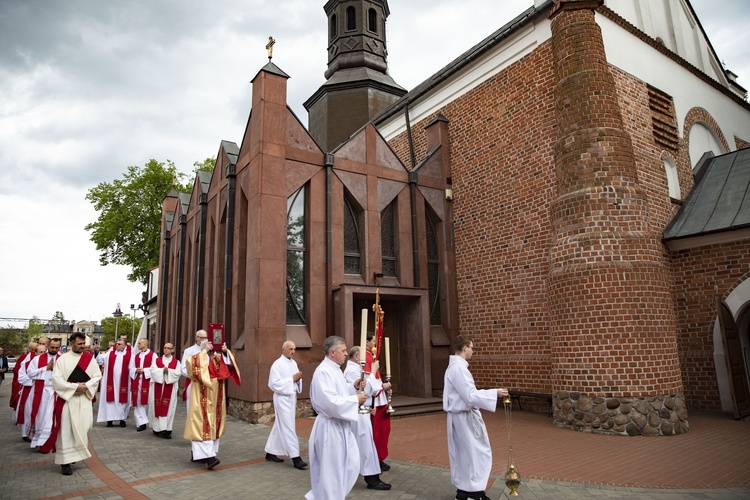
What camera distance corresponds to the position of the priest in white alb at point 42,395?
8.33 metres

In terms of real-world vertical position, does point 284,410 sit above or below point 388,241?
below

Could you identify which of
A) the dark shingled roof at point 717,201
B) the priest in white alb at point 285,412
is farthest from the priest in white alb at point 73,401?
the dark shingled roof at point 717,201

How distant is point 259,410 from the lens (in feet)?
33.9

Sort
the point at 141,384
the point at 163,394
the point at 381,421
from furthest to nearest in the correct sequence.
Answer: the point at 141,384
the point at 163,394
the point at 381,421

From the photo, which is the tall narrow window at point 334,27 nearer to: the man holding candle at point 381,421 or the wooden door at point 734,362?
the wooden door at point 734,362

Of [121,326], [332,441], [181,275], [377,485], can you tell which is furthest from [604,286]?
[121,326]

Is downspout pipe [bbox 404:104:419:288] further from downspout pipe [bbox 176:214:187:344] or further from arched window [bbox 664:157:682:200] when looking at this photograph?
downspout pipe [bbox 176:214:187:344]

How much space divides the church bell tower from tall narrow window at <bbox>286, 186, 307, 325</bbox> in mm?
8363

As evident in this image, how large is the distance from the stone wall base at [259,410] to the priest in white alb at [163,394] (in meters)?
1.46

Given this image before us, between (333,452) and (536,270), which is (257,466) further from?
(536,270)

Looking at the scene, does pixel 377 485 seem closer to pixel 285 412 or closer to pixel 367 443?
pixel 367 443

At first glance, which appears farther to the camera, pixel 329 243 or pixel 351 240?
pixel 351 240

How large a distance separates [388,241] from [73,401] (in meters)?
8.07

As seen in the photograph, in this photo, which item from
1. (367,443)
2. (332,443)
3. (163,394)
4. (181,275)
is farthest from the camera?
(181,275)
